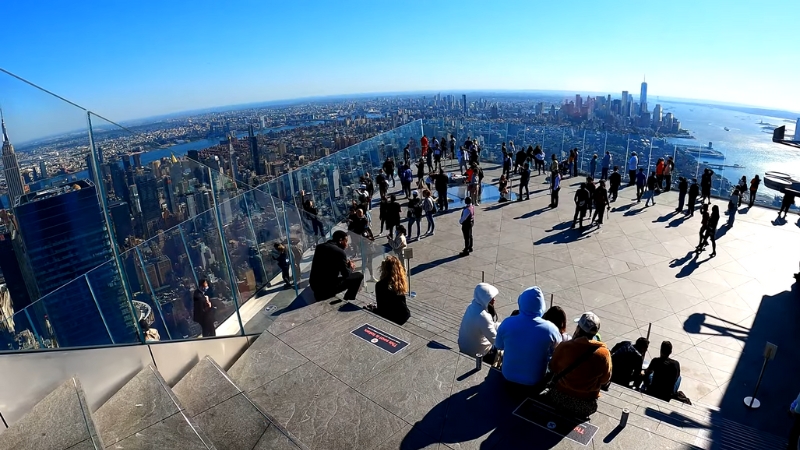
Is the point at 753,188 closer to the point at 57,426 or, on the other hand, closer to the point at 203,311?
the point at 203,311

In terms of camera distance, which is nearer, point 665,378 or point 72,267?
point 72,267

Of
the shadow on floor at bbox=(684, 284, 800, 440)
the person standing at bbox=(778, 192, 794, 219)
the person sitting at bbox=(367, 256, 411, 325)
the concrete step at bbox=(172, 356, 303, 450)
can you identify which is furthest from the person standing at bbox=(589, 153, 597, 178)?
the concrete step at bbox=(172, 356, 303, 450)

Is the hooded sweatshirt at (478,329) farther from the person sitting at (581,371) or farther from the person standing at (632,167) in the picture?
the person standing at (632,167)

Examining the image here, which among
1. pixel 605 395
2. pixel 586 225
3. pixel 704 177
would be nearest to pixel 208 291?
pixel 605 395

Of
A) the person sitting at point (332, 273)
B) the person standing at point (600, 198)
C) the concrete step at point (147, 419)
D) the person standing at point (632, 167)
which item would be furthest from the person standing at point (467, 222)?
the person standing at point (632, 167)

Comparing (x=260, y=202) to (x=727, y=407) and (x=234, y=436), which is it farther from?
(x=727, y=407)

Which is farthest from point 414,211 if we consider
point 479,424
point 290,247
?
point 479,424

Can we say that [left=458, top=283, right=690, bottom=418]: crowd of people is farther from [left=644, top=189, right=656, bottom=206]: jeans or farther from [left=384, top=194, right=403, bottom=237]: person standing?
[left=644, top=189, right=656, bottom=206]: jeans
